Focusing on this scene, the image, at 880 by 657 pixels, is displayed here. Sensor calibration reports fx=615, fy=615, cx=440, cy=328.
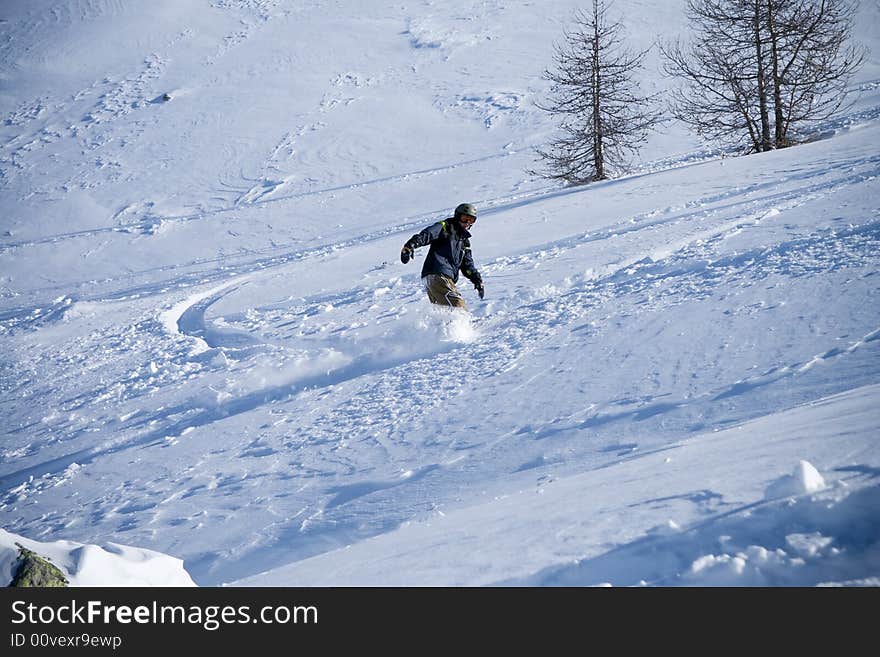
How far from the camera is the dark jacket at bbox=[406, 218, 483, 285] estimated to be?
7.66 m

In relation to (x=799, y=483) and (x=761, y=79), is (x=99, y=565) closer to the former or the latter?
(x=799, y=483)

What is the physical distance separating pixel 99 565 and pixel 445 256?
538 centimetres

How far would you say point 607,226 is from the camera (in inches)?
448

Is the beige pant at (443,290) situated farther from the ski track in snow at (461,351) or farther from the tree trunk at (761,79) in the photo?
the tree trunk at (761,79)

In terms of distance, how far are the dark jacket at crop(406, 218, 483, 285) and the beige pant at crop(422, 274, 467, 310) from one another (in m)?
0.06

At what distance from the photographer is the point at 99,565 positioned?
324cm

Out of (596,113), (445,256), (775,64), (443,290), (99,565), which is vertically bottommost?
(99,565)

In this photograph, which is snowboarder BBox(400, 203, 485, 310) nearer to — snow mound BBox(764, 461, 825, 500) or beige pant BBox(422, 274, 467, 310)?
beige pant BBox(422, 274, 467, 310)

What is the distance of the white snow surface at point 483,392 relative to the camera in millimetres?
2748

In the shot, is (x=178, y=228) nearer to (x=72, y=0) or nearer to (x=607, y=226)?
(x=607, y=226)

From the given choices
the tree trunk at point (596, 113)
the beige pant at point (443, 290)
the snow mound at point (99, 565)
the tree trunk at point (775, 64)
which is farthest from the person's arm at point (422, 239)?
the tree trunk at point (775, 64)

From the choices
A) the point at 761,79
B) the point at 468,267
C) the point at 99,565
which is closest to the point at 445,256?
the point at 468,267

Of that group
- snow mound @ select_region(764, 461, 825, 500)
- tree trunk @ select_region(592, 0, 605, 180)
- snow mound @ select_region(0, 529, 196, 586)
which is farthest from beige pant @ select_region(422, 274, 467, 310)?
tree trunk @ select_region(592, 0, 605, 180)
